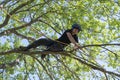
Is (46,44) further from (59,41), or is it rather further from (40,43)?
(59,41)

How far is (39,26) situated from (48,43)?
184 inches

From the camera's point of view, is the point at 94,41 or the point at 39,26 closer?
the point at 94,41

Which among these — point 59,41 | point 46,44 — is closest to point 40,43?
point 46,44

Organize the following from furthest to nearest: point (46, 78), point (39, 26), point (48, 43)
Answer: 1. point (39, 26)
2. point (46, 78)
3. point (48, 43)

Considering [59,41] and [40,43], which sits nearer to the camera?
[59,41]

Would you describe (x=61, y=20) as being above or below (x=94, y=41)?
above

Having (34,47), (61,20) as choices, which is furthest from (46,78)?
(34,47)

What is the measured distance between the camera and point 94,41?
10.9 m

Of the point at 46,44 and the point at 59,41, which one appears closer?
the point at 59,41

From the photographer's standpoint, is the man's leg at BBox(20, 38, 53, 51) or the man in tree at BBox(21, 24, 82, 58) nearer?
the man in tree at BBox(21, 24, 82, 58)

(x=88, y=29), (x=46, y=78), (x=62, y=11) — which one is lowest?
(x=46, y=78)

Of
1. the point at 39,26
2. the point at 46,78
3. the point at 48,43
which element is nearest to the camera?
the point at 48,43

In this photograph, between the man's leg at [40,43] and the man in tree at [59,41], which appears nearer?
the man in tree at [59,41]

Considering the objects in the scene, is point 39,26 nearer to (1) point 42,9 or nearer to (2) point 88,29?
(1) point 42,9
